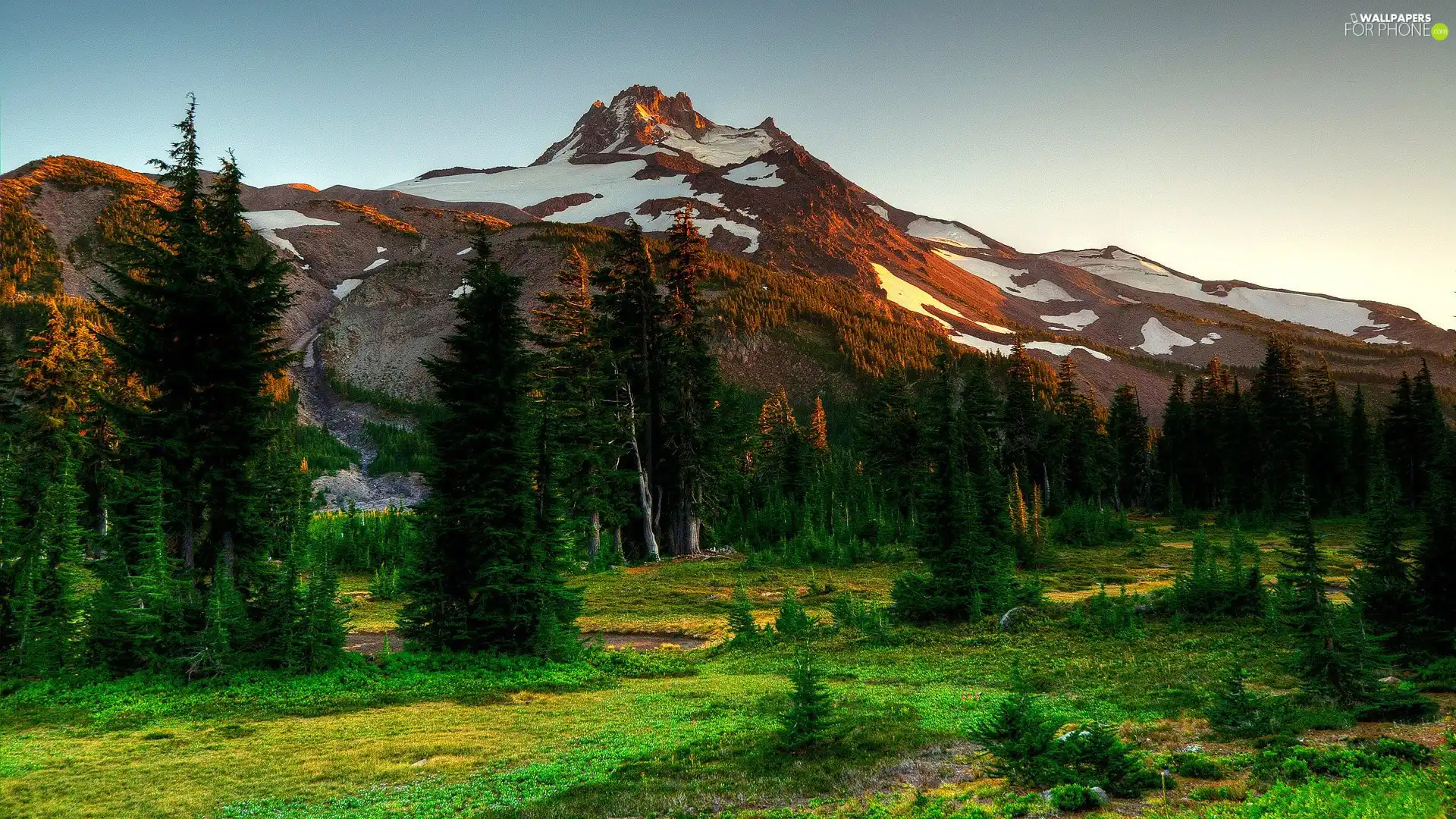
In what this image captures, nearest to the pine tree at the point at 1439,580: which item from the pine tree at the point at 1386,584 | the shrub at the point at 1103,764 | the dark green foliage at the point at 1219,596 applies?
the pine tree at the point at 1386,584

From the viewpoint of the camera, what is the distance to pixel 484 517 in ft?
72.6

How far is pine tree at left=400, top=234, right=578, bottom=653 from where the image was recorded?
2198 centimetres

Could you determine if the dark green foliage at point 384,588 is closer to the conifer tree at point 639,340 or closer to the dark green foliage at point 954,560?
the conifer tree at point 639,340

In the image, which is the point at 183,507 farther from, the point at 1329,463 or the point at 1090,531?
the point at 1329,463

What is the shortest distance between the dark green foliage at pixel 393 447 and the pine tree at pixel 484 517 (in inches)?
3251

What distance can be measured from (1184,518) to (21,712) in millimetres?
68802

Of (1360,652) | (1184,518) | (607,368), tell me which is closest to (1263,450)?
(1184,518)

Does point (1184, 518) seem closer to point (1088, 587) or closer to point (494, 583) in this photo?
point (1088, 587)

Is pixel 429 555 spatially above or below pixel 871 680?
above

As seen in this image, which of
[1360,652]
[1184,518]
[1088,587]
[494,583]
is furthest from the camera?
[1184,518]

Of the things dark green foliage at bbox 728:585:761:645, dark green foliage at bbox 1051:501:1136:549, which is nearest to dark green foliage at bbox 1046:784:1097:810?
dark green foliage at bbox 728:585:761:645

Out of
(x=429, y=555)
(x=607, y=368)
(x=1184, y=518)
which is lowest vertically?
(x=1184, y=518)

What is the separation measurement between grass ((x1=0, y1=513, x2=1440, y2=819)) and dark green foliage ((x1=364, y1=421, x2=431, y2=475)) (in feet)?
284

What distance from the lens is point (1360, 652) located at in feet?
41.8
